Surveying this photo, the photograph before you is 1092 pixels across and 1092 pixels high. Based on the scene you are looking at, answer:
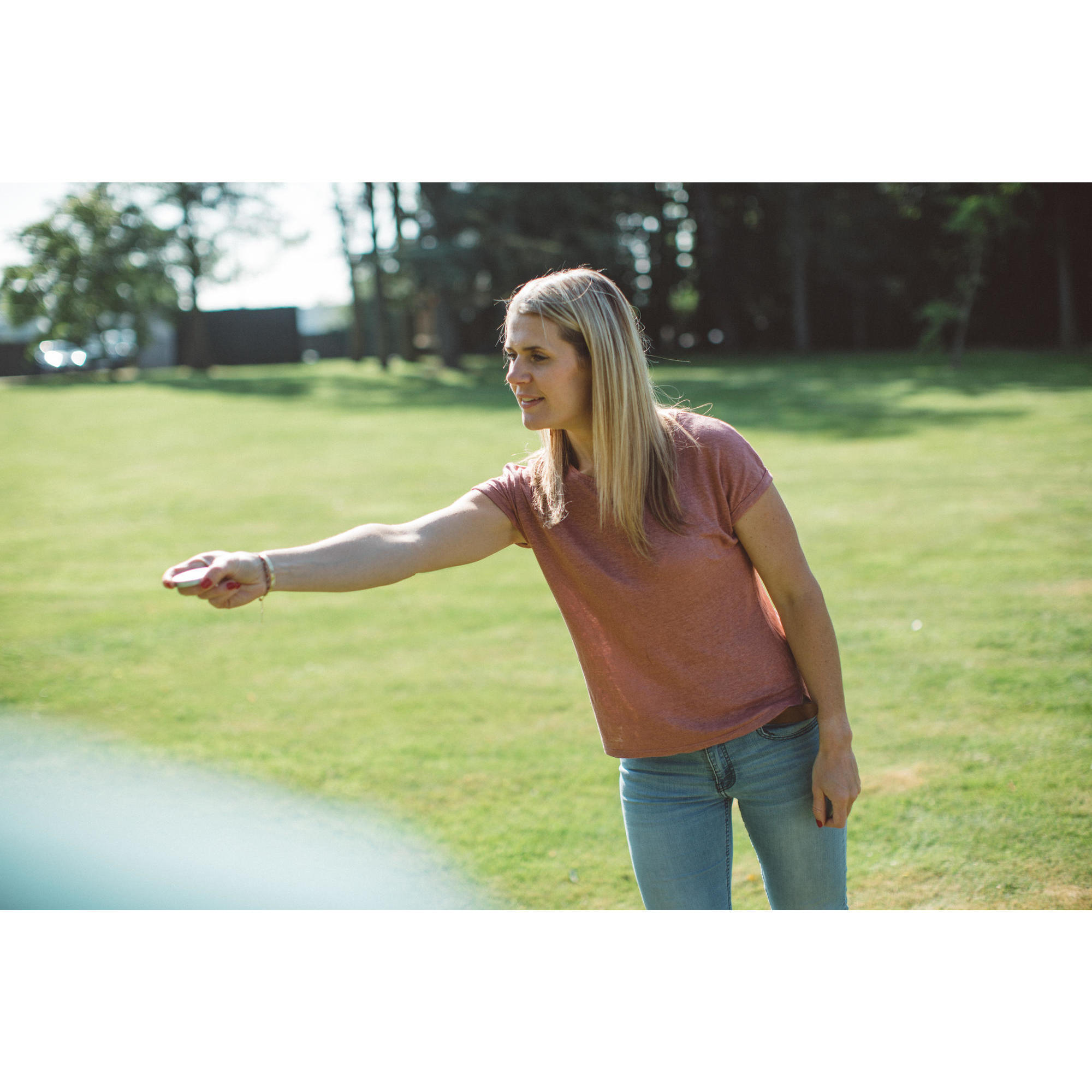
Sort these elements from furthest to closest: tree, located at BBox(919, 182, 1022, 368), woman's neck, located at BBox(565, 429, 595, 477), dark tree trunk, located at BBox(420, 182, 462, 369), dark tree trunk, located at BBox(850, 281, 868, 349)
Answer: dark tree trunk, located at BBox(850, 281, 868, 349) → dark tree trunk, located at BBox(420, 182, 462, 369) → tree, located at BBox(919, 182, 1022, 368) → woman's neck, located at BBox(565, 429, 595, 477)

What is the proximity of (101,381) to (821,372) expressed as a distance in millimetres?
13832

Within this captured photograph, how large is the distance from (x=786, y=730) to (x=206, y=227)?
15.3 metres

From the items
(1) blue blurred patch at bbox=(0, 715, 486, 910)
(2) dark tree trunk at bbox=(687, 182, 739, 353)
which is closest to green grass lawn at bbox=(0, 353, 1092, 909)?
(1) blue blurred patch at bbox=(0, 715, 486, 910)

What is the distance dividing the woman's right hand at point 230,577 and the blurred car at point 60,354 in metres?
3.09

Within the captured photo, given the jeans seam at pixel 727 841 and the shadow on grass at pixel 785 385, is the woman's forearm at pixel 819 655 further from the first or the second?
the shadow on grass at pixel 785 385

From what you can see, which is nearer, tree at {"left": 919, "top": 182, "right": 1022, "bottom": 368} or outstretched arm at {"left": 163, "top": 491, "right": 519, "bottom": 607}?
outstretched arm at {"left": 163, "top": 491, "right": 519, "bottom": 607}

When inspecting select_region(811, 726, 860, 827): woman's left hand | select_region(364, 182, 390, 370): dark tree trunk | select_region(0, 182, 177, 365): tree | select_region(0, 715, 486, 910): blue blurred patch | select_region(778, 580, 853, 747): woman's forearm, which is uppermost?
select_region(364, 182, 390, 370): dark tree trunk

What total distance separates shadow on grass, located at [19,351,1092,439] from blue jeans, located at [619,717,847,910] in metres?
12.2

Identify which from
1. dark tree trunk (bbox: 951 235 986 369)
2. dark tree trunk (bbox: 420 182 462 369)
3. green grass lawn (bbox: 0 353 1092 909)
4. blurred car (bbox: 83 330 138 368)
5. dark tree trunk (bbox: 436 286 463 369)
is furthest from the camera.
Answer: dark tree trunk (bbox: 436 286 463 369)

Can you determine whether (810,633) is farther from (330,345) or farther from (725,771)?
(330,345)

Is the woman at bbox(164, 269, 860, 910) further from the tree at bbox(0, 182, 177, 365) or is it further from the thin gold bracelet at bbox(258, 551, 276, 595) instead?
the tree at bbox(0, 182, 177, 365)

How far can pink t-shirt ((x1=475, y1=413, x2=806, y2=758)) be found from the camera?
2.01 m

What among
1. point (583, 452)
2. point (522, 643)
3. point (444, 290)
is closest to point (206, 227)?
point (444, 290)
